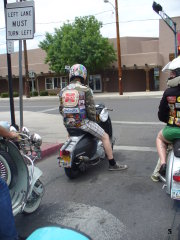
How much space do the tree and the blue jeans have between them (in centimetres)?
2767

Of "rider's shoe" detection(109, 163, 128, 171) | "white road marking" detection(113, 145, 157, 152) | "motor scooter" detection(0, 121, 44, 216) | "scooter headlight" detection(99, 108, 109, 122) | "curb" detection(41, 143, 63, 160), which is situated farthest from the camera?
"white road marking" detection(113, 145, 157, 152)

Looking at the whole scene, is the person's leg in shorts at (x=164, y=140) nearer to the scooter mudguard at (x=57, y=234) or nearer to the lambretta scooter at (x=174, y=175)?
the lambretta scooter at (x=174, y=175)

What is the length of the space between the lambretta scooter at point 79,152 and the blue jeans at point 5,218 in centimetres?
216

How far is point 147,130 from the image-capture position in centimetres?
920

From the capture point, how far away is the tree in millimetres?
29828

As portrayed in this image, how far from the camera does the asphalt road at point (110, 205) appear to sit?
3494mm

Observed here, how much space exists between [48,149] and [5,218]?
4327mm

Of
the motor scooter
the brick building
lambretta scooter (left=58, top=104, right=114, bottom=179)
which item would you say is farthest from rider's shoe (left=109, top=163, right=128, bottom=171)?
the brick building

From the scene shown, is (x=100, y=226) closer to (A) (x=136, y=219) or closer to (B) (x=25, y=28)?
(A) (x=136, y=219)

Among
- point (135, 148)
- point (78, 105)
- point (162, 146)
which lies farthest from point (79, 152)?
point (135, 148)

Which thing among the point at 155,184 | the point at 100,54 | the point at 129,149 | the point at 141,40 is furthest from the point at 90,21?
the point at 155,184

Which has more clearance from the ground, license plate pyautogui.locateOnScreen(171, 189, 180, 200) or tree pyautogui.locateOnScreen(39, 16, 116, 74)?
tree pyautogui.locateOnScreen(39, 16, 116, 74)

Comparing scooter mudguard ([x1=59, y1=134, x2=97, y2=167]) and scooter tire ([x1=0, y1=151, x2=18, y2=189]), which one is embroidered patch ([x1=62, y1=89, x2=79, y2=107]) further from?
scooter tire ([x1=0, y1=151, x2=18, y2=189])

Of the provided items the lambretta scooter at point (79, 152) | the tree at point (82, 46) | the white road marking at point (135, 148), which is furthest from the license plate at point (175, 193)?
the tree at point (82, 46)
